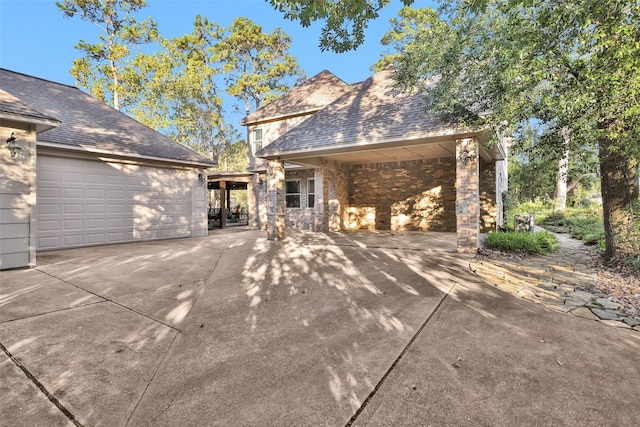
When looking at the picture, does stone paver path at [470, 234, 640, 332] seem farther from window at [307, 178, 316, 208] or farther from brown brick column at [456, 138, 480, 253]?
window at [307, 178, 316, 208]

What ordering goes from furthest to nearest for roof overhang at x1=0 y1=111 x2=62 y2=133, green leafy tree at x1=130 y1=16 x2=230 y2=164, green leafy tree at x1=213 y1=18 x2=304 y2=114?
green leafy tree at x1=213 y1=18 x2=304 y2=114
green leafy tree at x1=130 y1=16 x2=230 y2=164
roof overhang at x1=0 y1=111 x2=62 y2=133

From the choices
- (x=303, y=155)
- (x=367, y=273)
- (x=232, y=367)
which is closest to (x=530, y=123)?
(x=367, y=273)

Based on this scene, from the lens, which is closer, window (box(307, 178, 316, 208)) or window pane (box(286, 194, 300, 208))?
window (box(307, 178, 316, 208))

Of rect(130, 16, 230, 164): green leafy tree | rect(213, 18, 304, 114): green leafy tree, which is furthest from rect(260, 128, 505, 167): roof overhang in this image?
rect(130, 16, 230, 164): green leafy tree

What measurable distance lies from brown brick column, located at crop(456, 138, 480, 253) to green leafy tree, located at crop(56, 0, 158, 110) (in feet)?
80.3

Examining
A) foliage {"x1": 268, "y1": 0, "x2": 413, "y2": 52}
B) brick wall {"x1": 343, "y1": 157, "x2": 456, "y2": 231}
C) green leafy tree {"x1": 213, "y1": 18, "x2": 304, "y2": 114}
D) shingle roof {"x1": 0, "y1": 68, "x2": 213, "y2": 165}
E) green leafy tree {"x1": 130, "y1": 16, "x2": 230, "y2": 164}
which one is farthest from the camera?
green leafy tree {"x1": 213, "y1": 18, "x2": 304, "y2": 114}

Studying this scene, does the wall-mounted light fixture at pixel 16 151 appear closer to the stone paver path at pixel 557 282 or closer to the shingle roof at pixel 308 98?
the stone paver path at pixel 557 282

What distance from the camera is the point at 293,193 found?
14.3m

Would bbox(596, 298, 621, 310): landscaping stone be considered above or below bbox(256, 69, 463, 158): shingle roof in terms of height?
below

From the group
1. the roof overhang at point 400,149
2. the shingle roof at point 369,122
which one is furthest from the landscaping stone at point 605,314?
the shingle roof at point 369,122

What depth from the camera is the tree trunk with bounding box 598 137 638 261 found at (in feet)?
19.3

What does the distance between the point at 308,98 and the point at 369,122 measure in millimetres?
7339

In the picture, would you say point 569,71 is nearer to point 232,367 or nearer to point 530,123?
point 530,123

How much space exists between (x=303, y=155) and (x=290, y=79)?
18070mm
